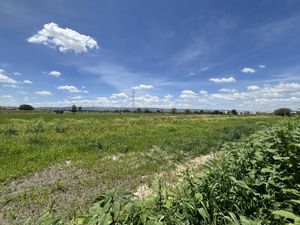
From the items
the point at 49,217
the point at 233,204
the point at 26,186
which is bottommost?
the point at 26,186

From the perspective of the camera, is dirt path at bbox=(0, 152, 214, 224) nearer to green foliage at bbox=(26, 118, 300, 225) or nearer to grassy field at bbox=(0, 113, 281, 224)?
grassy field at bbox=(0, 113, 281, 224)

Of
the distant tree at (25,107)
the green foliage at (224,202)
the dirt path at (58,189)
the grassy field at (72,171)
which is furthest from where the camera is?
the distant tree at (25,107)

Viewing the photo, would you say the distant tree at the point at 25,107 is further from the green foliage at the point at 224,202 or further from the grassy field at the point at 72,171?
the green foliage at the point at 224,202

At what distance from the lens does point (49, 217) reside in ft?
4.99

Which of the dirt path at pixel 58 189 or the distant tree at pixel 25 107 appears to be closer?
the dirt path at pixel 58 189

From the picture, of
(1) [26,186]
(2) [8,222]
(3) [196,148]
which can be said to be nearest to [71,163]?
(1) [26,186]

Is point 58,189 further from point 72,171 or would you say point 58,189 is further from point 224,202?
point 224,202

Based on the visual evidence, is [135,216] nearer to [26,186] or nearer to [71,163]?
[26,186]

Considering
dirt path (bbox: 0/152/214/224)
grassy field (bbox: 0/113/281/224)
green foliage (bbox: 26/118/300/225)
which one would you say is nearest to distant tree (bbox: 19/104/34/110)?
grassy field (bbox: 0/113/281/224)

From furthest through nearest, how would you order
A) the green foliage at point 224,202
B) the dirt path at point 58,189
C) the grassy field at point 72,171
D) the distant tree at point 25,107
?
the distant tree at point 25,107, the grassy field at point 72,171, the dirt path at point 58,189, the green foliage at point 224,202

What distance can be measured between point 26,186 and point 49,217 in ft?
21.2

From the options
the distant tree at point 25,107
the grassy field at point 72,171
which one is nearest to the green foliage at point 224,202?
the grassy field at point 72,171

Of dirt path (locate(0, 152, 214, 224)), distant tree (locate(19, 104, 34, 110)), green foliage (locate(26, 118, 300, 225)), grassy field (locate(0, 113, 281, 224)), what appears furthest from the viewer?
distant tree (locate(19, 104, 34, 110))

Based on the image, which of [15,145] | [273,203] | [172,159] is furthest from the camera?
[15,145]
